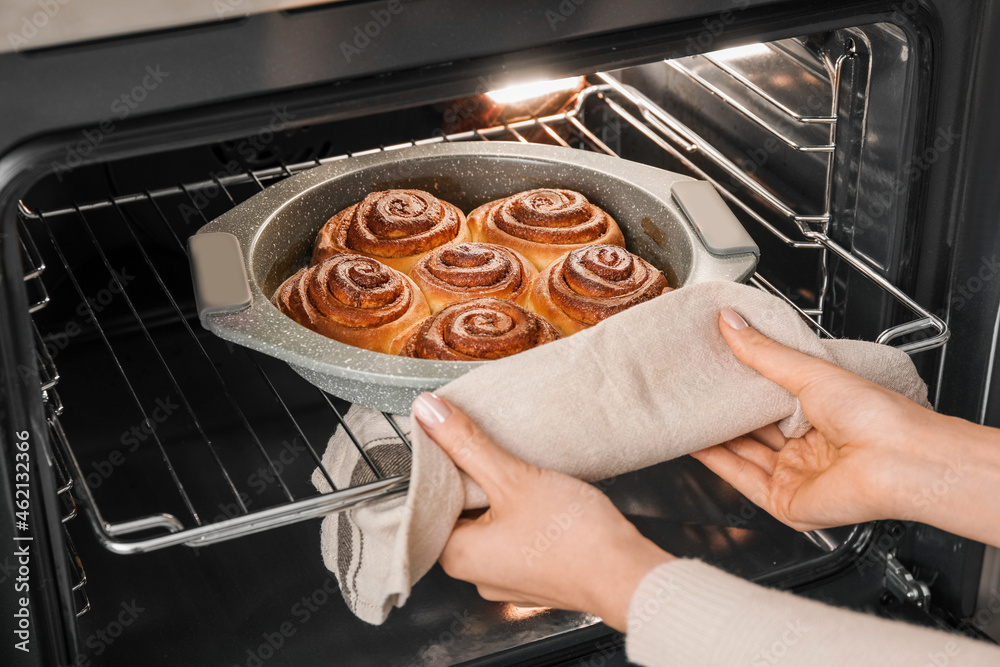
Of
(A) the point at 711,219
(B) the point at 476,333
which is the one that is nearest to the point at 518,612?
(B) the point at 476,333

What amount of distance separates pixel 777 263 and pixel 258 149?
0.70 meters

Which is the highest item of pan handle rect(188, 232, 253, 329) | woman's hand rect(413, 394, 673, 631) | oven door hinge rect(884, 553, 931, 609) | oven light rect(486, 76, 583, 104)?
oven light rect(486, 76, 583, 104)

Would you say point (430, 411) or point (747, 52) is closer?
point (430, 411)

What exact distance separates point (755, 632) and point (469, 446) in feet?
0.76

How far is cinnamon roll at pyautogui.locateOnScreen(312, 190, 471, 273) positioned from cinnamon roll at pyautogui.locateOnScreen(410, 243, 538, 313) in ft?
0.10

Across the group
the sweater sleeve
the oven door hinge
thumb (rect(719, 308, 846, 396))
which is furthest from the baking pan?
the oven door hinge

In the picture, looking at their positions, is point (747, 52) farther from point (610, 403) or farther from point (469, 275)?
point (610, 403)

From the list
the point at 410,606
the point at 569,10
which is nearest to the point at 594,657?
the point at 410,606

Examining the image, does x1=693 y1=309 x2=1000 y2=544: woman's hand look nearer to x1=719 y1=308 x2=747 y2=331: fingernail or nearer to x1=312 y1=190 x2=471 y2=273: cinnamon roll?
x1=719 y1=308 x2=747 y2=331: fingernail

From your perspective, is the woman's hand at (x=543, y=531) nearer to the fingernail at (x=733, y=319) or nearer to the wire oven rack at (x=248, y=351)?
the wire oven rack at (x=248, y=351)

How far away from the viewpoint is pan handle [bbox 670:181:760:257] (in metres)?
0.85

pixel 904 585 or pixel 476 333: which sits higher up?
pixel 476 333

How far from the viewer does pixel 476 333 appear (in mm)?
798

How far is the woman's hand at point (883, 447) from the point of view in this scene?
702 mm
